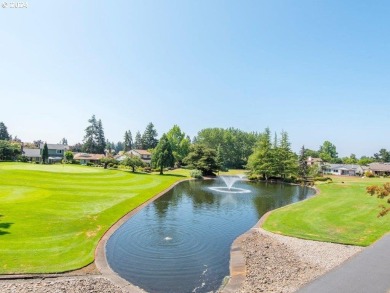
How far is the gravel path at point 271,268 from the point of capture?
13602 millimetres

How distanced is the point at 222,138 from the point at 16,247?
379 feet

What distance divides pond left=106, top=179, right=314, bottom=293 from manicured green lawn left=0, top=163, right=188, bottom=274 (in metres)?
2.05

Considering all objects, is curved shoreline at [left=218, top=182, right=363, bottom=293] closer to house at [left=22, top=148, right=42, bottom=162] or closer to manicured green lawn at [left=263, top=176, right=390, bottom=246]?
manicured green lawn at [left=263, top=176, right=390, bottom=246]

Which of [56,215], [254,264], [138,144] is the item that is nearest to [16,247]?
[56,215]

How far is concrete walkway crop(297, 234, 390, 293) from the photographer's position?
11.4 metres

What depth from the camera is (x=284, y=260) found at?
59.2 ft

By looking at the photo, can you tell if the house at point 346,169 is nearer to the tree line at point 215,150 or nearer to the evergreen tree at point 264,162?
the tree line at point 215,150

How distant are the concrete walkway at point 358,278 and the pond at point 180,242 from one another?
569 cm

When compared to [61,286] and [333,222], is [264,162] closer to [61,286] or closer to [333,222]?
[333,222]

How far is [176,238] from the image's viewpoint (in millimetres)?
23328

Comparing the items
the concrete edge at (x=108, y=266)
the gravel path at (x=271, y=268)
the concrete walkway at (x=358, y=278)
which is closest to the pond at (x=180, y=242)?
the concrete edge at (x=108, y=266)

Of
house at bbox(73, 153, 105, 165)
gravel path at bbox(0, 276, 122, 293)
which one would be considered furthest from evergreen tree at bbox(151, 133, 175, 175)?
gravel path at bbox(0, 276, 122, 293)

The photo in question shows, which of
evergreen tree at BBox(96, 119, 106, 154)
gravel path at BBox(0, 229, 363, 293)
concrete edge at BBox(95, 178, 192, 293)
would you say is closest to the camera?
gravel path at BBox(0, 229, 363, 293)

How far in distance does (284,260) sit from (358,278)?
5946 mm
